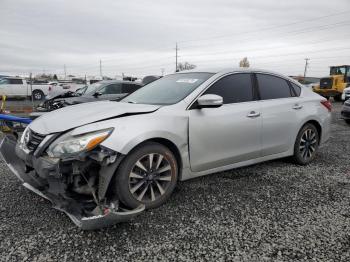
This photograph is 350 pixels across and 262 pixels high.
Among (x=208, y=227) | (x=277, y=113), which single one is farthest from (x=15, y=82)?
(x=208, y=227)

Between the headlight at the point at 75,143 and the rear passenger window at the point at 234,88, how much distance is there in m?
1.44

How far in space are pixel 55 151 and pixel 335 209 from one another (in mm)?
2959

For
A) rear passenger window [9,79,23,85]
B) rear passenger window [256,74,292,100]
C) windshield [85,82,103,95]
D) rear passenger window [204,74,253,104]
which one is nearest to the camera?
rear passenger window [204,74,253,104]

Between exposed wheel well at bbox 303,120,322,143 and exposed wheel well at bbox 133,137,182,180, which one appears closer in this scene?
exposed wheel well at bbox 133,137,182,180

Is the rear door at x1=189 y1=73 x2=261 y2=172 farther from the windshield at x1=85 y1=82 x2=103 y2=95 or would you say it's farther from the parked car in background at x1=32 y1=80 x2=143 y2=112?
the windshield at x1=85 y1=82 x2=103 y2=95

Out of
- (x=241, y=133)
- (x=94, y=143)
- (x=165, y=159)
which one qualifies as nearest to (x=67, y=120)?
(x=94, y=143)

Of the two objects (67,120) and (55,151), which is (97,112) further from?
(55,151)

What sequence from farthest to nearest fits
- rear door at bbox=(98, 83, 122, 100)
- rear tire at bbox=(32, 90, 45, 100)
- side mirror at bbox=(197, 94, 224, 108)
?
rear tire at bbox=(32, 90, 45, 100)
rear door at bbox=(98, 83, 122, 100)
side mirror at bbox=(197, 94, 224, 108)

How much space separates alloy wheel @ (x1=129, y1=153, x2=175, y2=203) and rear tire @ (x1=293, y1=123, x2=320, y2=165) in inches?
95.1

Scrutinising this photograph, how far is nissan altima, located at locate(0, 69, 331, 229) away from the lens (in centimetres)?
256

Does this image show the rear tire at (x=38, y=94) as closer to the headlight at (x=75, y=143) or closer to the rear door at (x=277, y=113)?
the rear door at (x=277, y=113)

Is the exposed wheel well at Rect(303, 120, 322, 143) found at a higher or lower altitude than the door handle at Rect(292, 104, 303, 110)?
lower

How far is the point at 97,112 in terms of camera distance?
3.03 meters

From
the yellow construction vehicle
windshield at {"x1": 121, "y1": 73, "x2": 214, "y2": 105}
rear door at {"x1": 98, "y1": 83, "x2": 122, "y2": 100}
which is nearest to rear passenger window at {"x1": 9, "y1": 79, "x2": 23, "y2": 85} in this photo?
rear door at {"x1": 98, "y1": 83, "x2": 122, "y2": 100}
